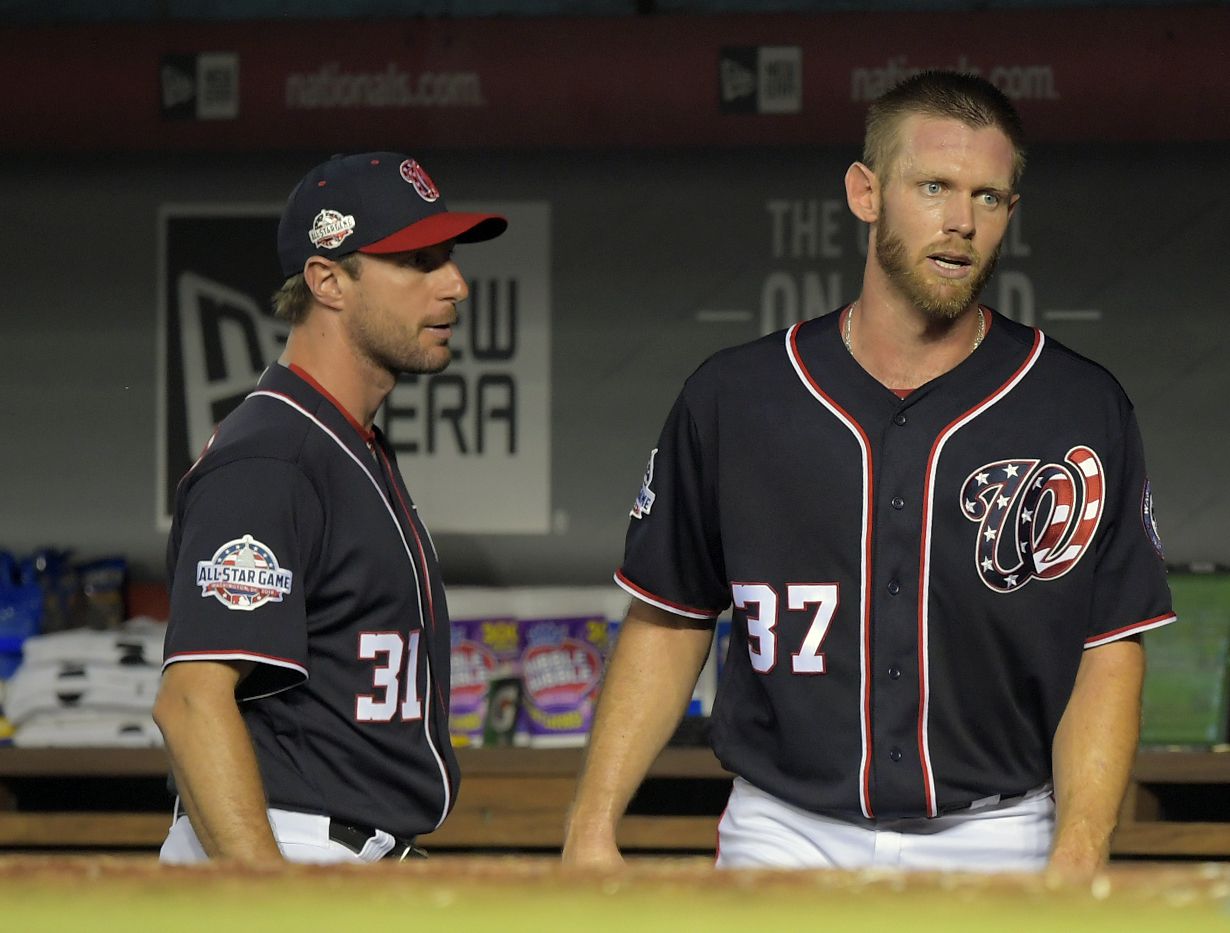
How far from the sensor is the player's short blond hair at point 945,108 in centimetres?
202

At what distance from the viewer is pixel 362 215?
2.36 meters

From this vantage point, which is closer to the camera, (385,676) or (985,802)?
(985,802)

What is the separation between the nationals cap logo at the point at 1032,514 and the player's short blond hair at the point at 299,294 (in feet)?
2.82

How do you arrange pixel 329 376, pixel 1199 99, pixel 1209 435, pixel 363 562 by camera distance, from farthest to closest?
pixel 1209 435 → pixel 1199 99 → pixel 329 376 → pixel 363 562

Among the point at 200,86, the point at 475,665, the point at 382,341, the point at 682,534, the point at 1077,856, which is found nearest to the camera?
the point at 1077,856

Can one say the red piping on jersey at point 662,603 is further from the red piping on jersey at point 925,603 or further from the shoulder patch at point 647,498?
the red piping on jersey at point 925,603

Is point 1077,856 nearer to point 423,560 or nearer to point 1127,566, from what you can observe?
point 1127,566

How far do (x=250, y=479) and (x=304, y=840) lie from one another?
0.43m

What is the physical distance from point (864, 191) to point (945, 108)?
0.47 ft

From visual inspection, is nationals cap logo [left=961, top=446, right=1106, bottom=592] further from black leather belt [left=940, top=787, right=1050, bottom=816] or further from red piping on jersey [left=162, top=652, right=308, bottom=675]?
red piping on jersey [left=162, top=652, right=308, bottom=675]

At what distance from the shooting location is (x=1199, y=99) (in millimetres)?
3807

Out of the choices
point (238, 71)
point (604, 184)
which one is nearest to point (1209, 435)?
point (604, 184)

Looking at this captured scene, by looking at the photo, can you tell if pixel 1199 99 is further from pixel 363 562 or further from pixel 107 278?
pixel 107 278

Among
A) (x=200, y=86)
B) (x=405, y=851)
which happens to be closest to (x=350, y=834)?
(x=405, y=851)
